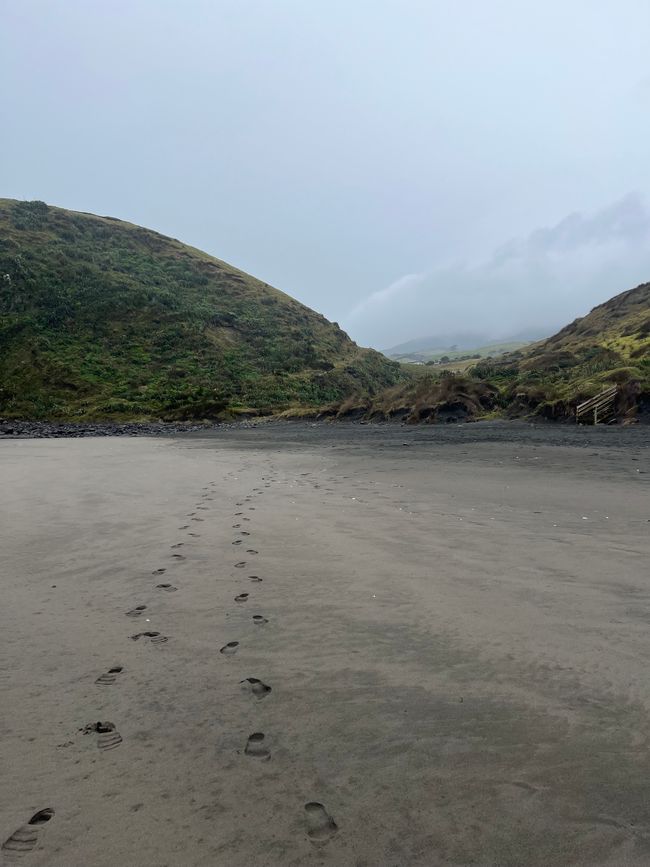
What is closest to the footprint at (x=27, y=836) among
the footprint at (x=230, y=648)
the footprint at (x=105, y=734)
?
the footprint at (x=105, y=734)

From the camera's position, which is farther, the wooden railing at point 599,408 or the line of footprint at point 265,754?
the wooden railing at point 599,408

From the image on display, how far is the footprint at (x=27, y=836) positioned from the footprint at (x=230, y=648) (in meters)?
1.65

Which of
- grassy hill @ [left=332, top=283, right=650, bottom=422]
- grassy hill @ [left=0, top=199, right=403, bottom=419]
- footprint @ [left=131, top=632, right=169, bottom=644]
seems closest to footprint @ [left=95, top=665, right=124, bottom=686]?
footprint @ [left=131, top=632, right=169, bottom=644]

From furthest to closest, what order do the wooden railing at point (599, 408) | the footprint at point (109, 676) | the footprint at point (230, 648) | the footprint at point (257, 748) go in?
the wooden railing at point (599, 408), the footprint at point (230, 648), the footprint at point (109, 676), the footprint at point (257, 748)

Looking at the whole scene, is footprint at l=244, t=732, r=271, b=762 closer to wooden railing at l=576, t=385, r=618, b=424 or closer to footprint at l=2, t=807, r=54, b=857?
footprint at l=2, t=807, r=54, b=857

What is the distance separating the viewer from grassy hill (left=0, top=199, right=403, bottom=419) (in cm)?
6256

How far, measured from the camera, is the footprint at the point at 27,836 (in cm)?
215

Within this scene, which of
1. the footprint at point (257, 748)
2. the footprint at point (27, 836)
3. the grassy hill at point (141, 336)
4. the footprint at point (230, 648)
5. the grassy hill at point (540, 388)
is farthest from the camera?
the grassy hill at point (141, 336)

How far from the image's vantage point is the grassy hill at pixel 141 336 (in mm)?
62562

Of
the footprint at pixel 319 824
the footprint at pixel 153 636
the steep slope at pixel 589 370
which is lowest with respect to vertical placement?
the footprint at pixel 319 824

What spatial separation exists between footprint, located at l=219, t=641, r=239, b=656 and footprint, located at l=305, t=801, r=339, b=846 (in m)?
1.65

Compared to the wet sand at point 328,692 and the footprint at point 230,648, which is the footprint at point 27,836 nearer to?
the wet sand at point 328,692

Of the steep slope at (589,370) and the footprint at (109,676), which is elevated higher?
the steep slope at (589,370)

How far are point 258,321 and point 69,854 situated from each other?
314 ft
